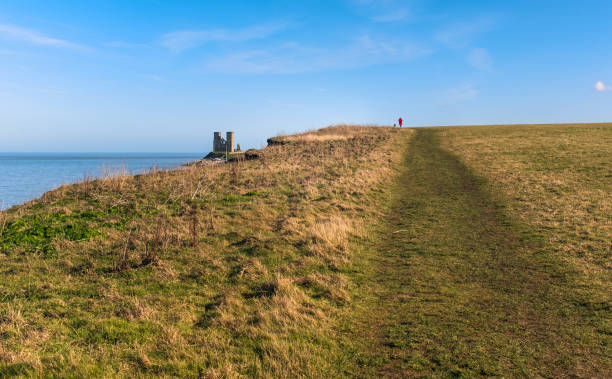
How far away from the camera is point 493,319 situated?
6.24m

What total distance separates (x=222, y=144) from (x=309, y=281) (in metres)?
57.5

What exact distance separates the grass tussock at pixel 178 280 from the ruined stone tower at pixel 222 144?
45.4m

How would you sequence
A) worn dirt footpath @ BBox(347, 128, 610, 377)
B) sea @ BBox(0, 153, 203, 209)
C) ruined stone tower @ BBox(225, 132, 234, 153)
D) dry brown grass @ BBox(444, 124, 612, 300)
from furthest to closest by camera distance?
1. ruined stone tower @ BBox(225, 132, 234, 153)
2. sea @ BBox(0, 153, 203, 209)
3. dry brown grass @ BBox(444, 124, 612, 300)
4. worn dirt footpath @ BBox(347, 128, 610, 377)

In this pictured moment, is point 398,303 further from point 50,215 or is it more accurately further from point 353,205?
point 50,215

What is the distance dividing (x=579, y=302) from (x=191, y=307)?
25.5ft

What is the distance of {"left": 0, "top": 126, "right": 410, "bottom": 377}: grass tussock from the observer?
5.11 m

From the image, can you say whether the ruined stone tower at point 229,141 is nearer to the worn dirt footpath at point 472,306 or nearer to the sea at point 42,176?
the sea at point 42,176

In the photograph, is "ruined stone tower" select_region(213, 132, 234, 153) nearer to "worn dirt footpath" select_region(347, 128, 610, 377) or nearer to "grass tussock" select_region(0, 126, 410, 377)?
"grass tussock" select_region(0, 126, 410, 377)

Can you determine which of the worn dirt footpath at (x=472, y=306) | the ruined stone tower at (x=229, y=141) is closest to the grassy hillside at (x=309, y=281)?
the worn dirt footpath at (x=472, y=306)

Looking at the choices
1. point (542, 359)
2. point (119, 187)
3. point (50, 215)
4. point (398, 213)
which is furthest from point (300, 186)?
point (542, 359)

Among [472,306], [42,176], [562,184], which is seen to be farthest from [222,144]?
[472,306]

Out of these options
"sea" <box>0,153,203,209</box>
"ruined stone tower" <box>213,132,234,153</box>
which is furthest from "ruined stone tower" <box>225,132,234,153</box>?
"sea" <box>0,153,203,209</box>

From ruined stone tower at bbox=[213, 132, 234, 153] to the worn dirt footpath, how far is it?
2056 inches

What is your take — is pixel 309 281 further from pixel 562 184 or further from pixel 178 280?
pixel 562 184
